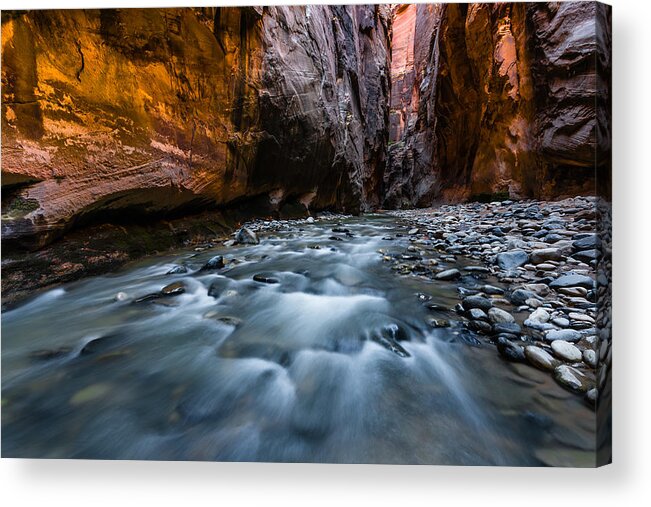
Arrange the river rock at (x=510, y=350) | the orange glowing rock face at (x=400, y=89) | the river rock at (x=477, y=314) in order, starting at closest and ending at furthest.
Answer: the river rock at (x=510, y=350) → the river rock at (x=477, y=314) → the orange glowing rock face at (x=400, y=89)

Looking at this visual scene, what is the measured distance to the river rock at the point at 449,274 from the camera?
6.10ft

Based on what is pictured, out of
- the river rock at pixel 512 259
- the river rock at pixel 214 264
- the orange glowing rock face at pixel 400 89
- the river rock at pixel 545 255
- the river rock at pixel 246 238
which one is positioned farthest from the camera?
the orange glowing rock face at pixel 400 89

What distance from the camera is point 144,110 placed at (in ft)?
7.72

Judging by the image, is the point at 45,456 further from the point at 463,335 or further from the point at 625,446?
the point at 625,446

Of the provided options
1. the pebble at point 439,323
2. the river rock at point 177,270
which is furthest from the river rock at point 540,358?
the river rock at point 177,270

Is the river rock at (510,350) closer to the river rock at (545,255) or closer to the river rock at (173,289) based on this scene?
the river rock at (545,255)

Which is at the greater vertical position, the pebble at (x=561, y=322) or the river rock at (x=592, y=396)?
the pebble at (x=561, y=322)

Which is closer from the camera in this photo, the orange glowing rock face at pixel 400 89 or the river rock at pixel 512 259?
the river rock at pixel 512 259

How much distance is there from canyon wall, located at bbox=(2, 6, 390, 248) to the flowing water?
83 cm

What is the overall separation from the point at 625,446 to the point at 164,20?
3.66 m

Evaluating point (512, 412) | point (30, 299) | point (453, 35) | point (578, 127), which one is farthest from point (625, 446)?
point (453, 35)

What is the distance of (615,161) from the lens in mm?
1484

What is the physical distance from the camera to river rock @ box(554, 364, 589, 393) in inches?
46.9

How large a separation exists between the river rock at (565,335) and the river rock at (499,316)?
0.15 m
